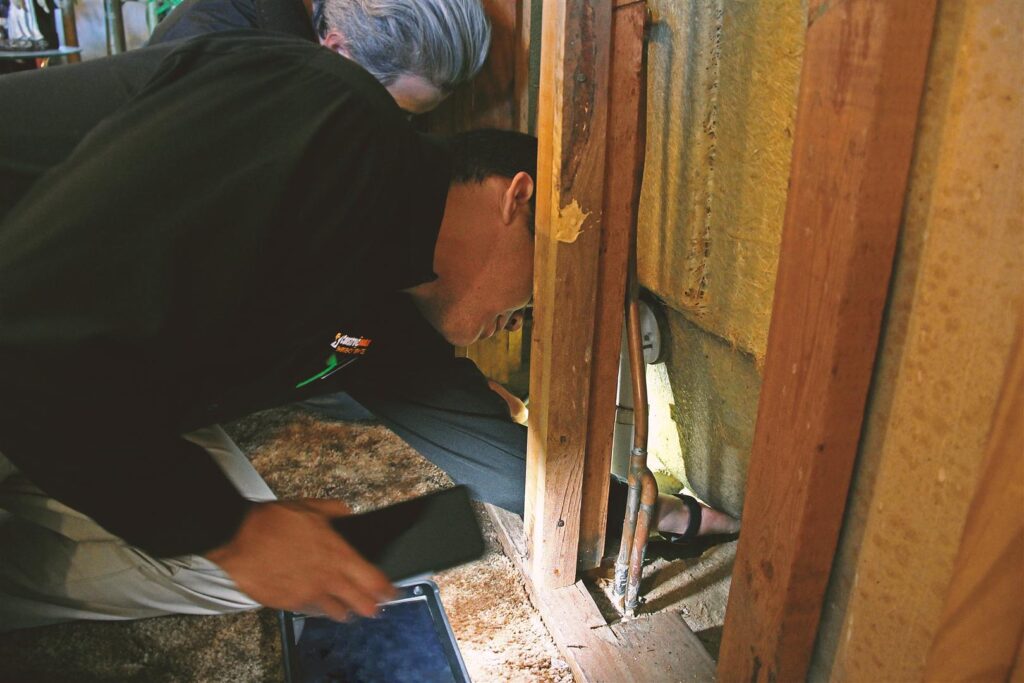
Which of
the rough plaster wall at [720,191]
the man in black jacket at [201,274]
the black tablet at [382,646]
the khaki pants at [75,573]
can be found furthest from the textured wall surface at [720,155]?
the khaki pants at [75,573]

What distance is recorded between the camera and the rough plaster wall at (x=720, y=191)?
127cm

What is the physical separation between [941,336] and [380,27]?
1704 mm

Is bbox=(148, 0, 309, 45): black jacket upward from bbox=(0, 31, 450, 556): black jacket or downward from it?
upward

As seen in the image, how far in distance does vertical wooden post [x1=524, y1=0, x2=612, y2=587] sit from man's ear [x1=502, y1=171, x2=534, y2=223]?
5 cm

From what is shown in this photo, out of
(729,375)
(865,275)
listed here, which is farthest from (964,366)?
(729,375)

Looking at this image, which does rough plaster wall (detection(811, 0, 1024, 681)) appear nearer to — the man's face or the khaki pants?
the man's face

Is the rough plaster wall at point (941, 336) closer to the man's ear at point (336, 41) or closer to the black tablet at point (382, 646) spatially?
the black tablet at point (382, 646)

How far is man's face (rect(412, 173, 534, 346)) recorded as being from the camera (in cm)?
132

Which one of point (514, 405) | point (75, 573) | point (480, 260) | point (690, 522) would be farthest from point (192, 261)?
point (514, 405)

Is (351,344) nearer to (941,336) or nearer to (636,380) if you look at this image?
(636,380)

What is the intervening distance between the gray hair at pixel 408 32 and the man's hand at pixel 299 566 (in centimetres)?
135

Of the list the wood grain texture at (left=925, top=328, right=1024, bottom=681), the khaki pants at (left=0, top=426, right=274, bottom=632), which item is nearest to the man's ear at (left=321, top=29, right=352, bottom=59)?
the khaki pants at (left=0, top=426, right=274, bottom=632)

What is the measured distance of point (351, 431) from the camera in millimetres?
2447

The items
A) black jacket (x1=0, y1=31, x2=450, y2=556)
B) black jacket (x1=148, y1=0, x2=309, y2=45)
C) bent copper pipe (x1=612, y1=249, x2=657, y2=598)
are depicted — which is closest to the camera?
black jacket (x1=0, y1=31, x2=450, y2=556)
